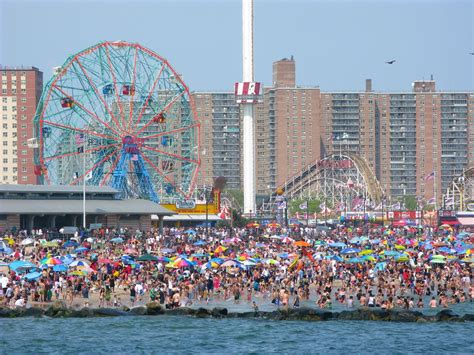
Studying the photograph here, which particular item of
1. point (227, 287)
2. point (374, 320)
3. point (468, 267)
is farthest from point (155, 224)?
point (374, 320)

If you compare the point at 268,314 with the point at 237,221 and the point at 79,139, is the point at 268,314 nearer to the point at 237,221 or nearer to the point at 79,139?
the point at 79,139

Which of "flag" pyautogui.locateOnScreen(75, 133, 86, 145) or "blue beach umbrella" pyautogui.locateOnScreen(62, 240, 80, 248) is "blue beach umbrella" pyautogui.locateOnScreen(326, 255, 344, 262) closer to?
"blue beach umbrella" pyautogui.locateOnScreen(62, 240, 80, 248)

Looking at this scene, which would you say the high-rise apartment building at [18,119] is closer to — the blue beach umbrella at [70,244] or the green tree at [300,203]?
the green tree at [300,203]

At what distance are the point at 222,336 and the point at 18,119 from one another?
146537 millimetres

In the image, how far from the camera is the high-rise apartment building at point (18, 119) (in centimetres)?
18950

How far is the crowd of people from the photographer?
194 ft

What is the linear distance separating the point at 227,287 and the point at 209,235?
37.7 metres

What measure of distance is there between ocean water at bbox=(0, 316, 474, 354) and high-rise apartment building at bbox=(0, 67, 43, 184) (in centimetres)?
13675

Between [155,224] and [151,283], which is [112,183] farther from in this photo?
[151,283]

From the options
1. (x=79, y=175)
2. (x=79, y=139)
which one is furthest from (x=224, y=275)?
(x=79, y=175)

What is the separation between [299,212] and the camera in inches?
7682

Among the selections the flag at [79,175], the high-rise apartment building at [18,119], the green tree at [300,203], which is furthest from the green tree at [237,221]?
the high-rise apartment building at [18,119]

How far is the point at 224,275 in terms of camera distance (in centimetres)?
6588

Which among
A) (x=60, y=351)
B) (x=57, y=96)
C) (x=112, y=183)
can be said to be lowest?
(x=60, y=351)
